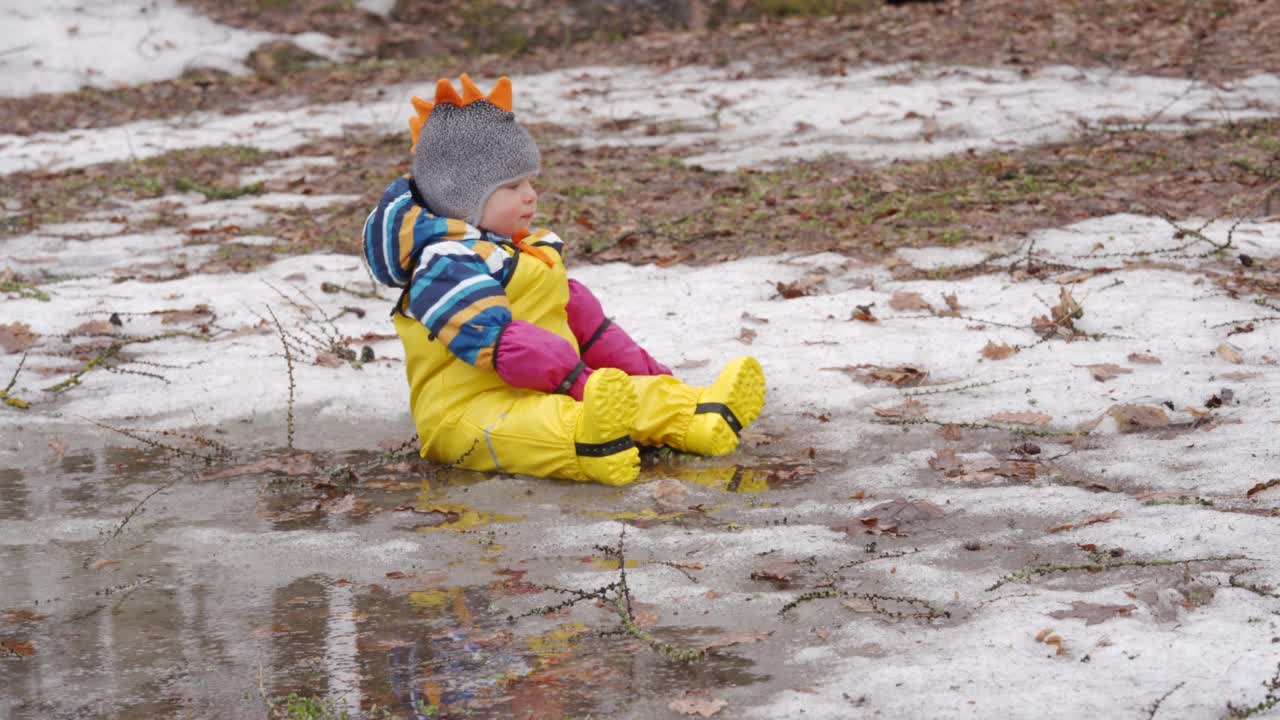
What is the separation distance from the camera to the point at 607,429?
4.35 metres

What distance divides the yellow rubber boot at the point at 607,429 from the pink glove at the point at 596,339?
2.06ft

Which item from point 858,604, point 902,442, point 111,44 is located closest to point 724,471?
point 902,442

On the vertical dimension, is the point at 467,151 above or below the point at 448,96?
below

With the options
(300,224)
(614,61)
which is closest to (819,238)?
(300,224)

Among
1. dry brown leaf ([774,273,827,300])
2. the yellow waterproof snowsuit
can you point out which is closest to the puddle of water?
the yellow waterproof snowsuit

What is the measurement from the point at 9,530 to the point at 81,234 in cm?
498

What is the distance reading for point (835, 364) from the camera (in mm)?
5586

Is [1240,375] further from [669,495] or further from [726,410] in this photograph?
[669,495]

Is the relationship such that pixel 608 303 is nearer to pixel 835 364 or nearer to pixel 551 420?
pixel 835 364

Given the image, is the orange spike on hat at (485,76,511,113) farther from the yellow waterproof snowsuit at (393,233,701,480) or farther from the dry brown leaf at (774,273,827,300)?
the dry brown leaf at (774,273,827,300)

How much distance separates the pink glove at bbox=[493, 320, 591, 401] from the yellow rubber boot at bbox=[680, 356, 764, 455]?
517 mm

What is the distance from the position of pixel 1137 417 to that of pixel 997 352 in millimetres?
923

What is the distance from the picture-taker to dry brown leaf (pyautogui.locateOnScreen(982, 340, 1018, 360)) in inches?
217

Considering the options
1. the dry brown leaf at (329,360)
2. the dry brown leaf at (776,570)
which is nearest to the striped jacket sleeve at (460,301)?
the dry brown leaf at (776,570)
